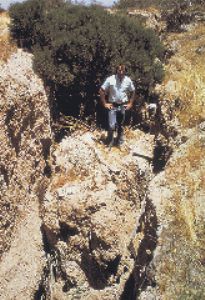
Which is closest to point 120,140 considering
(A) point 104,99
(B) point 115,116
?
(B) point 115,116

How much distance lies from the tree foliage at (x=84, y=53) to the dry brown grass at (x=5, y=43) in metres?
0.36

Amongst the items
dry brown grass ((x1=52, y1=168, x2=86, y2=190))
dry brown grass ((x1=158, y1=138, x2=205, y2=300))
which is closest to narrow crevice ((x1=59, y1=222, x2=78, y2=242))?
dry brown grass ((x1=52, y1=168, x2=86, y2=190))

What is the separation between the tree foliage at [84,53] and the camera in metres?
12.0

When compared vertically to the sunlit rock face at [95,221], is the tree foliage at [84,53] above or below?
above

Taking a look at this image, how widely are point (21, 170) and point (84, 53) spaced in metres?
3.51

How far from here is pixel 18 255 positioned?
35.3 feet

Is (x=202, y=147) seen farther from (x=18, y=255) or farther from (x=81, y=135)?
(x=18, y=255)

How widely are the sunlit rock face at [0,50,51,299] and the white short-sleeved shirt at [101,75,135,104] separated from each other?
1.98m

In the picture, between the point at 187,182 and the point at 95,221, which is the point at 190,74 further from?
the point at 95,221

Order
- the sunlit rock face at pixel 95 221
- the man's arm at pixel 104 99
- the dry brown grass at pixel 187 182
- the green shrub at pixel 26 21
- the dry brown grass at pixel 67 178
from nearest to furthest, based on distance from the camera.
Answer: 1. the dry brown grass at pixel 187 182
2. the sunlit rock face at pixel 95 221
3. the man's arm at pixel 104 99
4. the dry brown grass at pixel 67 178
5. the green shrub at pixel 26 21

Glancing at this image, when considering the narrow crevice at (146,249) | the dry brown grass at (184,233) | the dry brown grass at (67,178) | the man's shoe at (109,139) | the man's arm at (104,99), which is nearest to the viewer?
the dry brown grass at (184,233)

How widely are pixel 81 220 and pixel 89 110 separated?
139 inches

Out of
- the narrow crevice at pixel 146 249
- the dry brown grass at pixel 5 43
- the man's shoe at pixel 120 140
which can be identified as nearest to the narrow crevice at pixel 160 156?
the man's shoe at pixel 120 140

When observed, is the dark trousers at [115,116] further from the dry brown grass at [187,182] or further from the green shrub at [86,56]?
the dry brown grass at [187,182]
